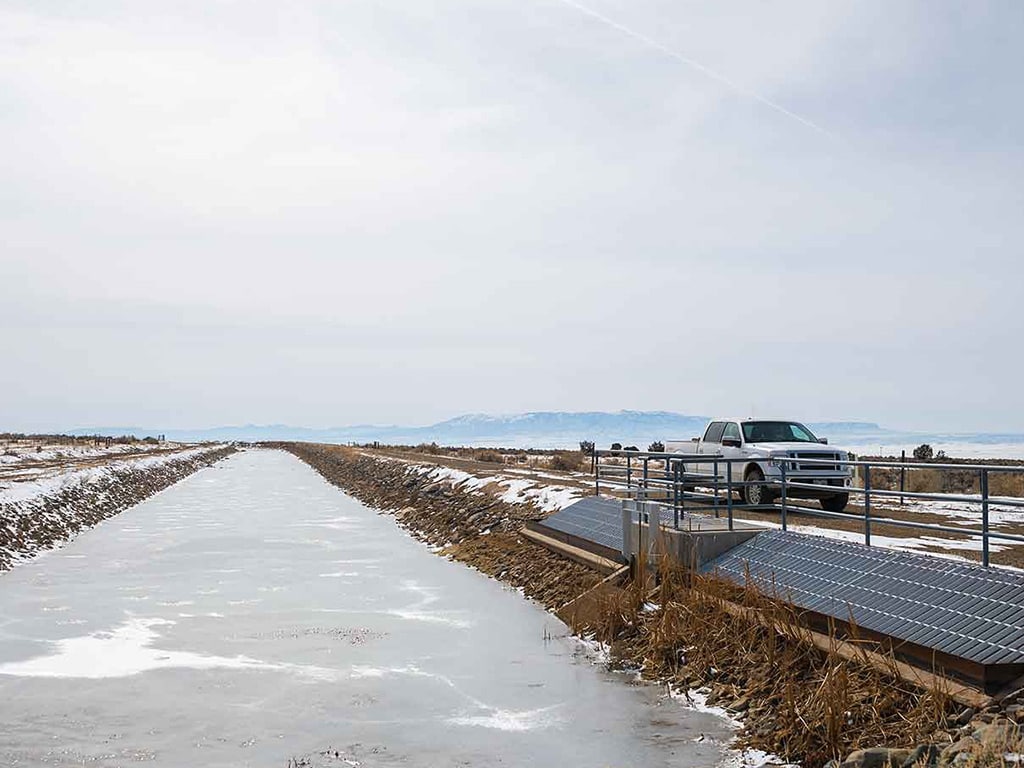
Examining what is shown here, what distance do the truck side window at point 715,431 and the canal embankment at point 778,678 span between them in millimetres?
6218

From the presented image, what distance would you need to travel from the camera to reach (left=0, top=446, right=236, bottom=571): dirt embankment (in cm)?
2638

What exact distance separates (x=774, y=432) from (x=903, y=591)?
12251 millimetres

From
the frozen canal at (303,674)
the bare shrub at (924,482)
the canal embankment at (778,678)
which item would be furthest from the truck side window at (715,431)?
the bare shrub at (924,482)

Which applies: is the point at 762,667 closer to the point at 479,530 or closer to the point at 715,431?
the point at 715,431

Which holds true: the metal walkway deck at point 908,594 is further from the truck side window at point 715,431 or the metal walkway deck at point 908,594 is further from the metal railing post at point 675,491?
the truck side window at point 715,431

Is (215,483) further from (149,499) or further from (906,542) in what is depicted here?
(906,542)

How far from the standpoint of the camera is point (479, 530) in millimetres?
28078

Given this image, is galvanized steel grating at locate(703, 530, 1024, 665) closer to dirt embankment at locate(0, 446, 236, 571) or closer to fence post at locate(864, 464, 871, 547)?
fence post at locate(864, 464, 871, 547)

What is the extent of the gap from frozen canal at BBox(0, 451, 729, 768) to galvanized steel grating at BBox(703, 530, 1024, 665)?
7.31 ft

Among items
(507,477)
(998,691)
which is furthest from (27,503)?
(998,691)

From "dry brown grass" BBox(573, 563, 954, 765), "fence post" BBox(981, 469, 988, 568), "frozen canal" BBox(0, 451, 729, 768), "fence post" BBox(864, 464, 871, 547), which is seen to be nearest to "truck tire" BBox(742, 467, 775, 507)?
"frozen canal" BBox(0, 451, 729, 768)

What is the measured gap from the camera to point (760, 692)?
448 inches

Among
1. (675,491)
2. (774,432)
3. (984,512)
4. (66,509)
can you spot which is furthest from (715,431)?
(66,509)

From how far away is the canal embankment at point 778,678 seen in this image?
8.40 metres
